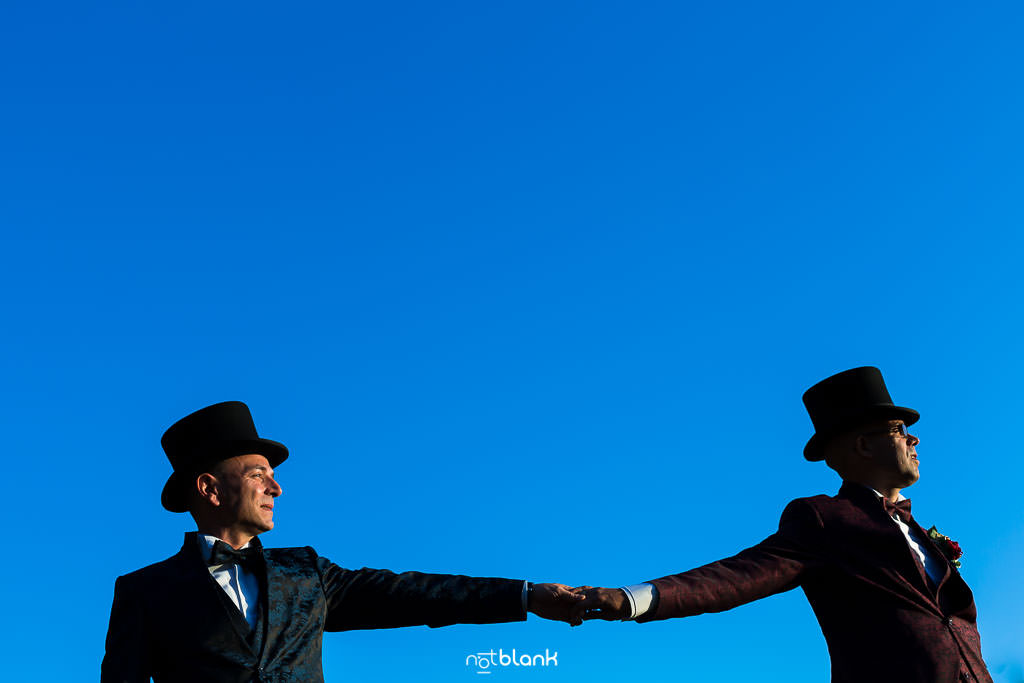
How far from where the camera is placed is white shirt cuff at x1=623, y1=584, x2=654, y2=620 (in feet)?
21.6

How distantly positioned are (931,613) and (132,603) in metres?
4.51

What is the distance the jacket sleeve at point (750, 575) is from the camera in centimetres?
666

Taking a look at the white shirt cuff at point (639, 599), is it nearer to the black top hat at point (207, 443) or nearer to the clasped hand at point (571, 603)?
the clasped hand at point (571, 603)

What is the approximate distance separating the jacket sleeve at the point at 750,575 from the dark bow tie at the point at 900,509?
472 mm

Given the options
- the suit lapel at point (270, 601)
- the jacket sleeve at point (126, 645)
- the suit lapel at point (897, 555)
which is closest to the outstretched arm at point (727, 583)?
the suit lapel at point (897, 555)

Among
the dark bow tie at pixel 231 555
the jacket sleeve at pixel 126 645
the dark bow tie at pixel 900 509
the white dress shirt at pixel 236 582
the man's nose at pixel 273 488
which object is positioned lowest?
the jacket sleeve at pixel 126 645

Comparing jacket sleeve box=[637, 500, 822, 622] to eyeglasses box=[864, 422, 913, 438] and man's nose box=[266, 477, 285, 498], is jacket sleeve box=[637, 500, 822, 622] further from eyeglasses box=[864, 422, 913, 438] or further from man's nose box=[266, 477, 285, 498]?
man's nose box=[266, 477, 285, 498]

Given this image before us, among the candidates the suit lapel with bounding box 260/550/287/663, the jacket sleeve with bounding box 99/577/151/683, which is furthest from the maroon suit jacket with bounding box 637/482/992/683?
the jacket sleeve with bounding box 99/577/151/683

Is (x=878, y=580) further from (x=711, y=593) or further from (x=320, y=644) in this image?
(x=320, y=644)

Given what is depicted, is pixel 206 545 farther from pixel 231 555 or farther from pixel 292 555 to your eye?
pixel 292 555

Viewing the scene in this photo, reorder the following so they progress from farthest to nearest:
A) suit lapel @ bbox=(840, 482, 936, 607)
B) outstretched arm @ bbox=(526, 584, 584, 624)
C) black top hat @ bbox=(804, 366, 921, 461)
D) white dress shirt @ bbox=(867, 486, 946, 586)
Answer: black top hat @ bbox=(804, 366, 921, 461)
white dress shirt @ bbox=(867, 486, 946, 586)
suit lapel @ bbox=(840, 482, 936, 607)
outstretched arm @ bbox=(526, 584, 584, 624)

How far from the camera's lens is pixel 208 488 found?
6.59m

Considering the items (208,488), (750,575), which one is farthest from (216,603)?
(750,575)

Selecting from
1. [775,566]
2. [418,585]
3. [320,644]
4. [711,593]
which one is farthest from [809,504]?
[320,644]
